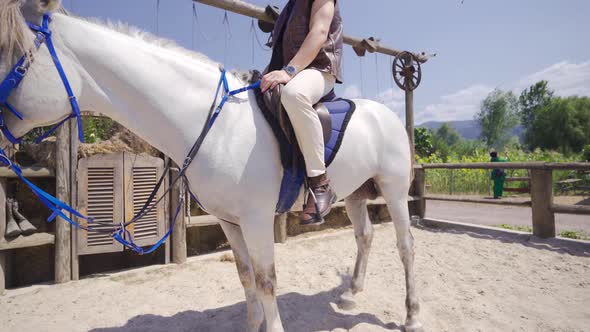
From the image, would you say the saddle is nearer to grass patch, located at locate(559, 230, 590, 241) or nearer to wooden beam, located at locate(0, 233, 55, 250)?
wooden beam, located at locate(0, 233, 55, 250)

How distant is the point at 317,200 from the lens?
193 centimetres

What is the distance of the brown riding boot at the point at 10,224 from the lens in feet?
10.2

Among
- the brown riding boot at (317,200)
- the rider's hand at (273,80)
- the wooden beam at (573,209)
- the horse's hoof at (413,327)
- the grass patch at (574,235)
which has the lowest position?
the horse's hoof at (413,327)

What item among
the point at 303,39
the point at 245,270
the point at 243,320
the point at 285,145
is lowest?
the point at 243,320

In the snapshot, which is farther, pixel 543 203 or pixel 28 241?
pixel 543 203

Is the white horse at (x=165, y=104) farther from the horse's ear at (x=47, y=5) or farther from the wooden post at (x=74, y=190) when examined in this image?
the wooden post at (x=74, y=190)

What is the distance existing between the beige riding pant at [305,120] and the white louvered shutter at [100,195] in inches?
108

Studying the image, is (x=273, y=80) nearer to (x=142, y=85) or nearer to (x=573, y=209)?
(x=142, y=85)

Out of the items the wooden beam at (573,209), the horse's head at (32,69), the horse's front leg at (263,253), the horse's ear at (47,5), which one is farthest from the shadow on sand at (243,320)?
the wooden beam at (573,209)

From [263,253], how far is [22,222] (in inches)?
122

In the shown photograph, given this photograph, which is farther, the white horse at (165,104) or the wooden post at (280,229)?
the wooden post at (280,229)

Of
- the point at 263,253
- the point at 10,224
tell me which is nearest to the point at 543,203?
the point at 263,253

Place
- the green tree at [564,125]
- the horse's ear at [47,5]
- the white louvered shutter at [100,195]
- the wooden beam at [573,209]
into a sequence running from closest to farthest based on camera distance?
the horse's ear at [47,5] → the white louvered shutter at [100,195] → the wooden beam at [573,209] → the green tree at [564,125]

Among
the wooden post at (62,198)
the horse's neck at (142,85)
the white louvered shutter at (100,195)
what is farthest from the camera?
the white louvered shutter at (100,195)
